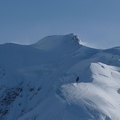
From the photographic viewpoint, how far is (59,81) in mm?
68062

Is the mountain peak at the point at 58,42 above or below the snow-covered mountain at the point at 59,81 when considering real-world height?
above

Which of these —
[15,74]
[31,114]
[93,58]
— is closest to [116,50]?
[93,58]

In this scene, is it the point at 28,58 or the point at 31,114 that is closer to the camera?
the point at 31,114

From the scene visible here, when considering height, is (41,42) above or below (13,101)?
above

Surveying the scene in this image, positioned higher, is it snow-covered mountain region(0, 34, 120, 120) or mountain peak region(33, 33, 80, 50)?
mountain peak region(33, 33, 80, 50)

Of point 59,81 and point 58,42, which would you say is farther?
point 58,42

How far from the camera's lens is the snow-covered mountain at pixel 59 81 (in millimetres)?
42875

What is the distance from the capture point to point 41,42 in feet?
296

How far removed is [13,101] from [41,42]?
17142mm

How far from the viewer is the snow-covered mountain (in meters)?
42.9

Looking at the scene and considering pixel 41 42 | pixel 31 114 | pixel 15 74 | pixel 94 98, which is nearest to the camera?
pixel 94 98

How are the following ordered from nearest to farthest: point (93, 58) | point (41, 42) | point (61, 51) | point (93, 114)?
1. point (93, 114)
2. point (93, 58)
3. point (61, 51)
4. point (41, 42)

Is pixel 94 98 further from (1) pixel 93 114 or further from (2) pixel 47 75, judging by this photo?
(2) pixel 47 75

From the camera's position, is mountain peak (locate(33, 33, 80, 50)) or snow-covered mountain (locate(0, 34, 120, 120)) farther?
mountain peak (locate(33, 33, 80, 50))
